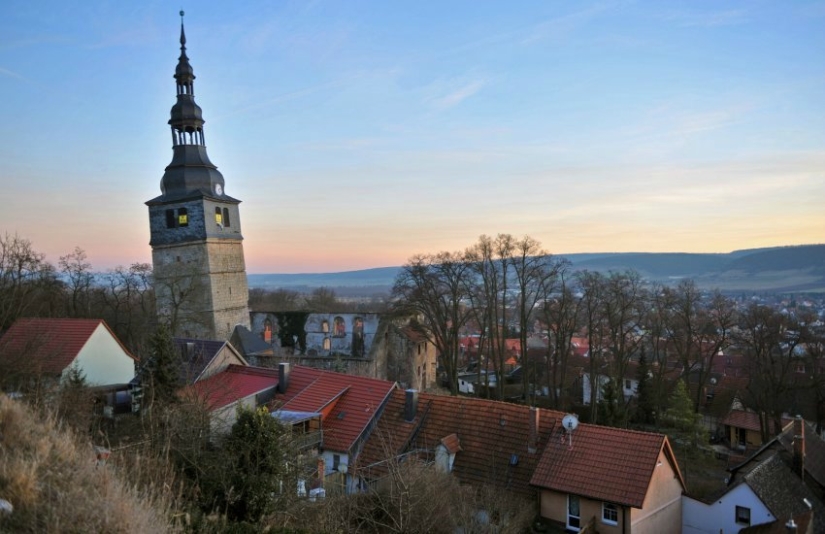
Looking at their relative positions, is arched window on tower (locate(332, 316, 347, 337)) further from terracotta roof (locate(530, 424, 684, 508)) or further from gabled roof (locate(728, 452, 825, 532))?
gabled roof (locate(728, 452, 825, 532))

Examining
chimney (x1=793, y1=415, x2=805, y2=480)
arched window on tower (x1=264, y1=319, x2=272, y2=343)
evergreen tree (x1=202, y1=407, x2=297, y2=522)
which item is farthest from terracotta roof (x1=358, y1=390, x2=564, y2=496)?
arched window on tower (x1=264, y1=319, x2=272, y2=343)

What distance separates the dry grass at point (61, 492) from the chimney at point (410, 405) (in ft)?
48.0

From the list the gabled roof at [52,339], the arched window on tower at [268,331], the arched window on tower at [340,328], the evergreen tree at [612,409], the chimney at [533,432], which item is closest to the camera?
the chimney at [533,432]

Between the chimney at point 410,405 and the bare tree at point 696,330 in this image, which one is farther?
the bare tree at point 696,330

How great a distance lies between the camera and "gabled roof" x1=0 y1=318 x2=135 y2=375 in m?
19.1

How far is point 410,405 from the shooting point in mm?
20922

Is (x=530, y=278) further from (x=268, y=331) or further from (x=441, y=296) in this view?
(x=268, y=331)

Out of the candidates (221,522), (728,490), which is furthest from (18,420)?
(728,490)

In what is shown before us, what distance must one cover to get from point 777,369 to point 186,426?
111 feet

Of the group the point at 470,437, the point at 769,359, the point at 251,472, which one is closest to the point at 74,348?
the point at 251,472

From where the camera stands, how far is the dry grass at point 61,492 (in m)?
5.31

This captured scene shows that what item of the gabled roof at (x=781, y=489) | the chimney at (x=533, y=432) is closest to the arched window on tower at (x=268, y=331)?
the chimney at (x=533, y=432)

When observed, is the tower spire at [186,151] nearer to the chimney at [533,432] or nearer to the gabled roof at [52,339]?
the gabled roof at [52,339]

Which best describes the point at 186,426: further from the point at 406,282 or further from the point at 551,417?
the point at 406,282
